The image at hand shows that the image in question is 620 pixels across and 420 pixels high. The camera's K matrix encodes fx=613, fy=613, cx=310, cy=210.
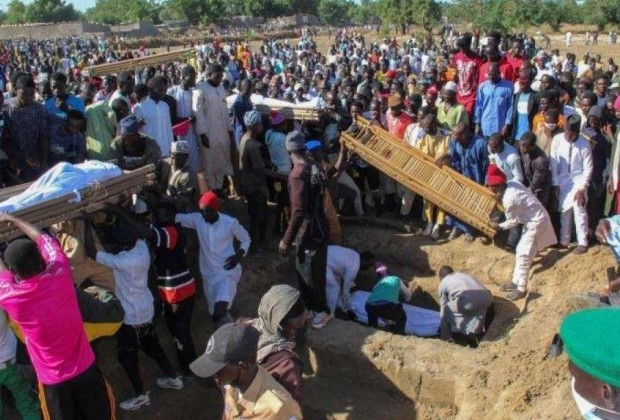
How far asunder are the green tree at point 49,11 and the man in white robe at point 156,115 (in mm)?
89633

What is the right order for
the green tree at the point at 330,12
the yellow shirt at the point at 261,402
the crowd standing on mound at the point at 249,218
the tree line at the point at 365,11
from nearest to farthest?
the yellow shirt at the point at 261,402 < the crowd standing on mound at the point at 249,218 < the tree line at the point at 365,11 < the green tree at the point at 330,12

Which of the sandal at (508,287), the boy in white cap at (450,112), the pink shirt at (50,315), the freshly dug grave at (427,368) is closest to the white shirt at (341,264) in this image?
the freshly dug grave at (427,368)

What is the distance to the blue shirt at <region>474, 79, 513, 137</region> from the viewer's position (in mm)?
8172

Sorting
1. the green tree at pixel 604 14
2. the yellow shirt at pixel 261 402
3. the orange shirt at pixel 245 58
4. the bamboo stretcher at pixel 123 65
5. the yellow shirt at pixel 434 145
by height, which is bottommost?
the yellow shirt at pixel 261 402

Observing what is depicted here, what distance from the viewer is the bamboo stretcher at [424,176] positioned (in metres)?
7.41

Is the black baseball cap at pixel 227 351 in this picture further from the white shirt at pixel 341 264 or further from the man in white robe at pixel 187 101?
the man in white robe at pixel 187 101

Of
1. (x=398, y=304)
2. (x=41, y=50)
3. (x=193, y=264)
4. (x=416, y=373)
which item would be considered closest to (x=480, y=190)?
(x=398, y=304)

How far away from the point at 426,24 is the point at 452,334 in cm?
4446

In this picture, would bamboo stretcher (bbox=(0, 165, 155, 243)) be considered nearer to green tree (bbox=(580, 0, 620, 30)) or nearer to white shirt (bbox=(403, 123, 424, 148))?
white shirt (bbox=(403, 123, 424, 148))

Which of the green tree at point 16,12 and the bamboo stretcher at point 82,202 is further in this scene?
the green tree at point 16,12

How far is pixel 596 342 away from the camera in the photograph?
6.36 feet

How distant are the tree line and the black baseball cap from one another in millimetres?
43094

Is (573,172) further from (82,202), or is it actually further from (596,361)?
(596,361)

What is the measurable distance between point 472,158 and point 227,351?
5.19 metres
